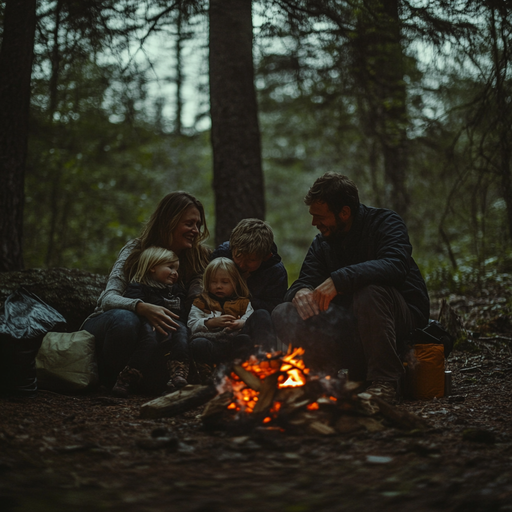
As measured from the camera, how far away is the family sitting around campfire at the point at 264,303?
339cm

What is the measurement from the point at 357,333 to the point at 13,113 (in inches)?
169

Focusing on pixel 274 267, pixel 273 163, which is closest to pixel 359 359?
pixel 274 267

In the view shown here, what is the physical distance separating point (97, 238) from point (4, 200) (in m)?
6.77

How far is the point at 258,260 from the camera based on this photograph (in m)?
3.95

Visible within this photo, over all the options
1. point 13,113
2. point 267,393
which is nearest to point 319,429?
point 267,393

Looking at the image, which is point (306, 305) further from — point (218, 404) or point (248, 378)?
point (218, 404)

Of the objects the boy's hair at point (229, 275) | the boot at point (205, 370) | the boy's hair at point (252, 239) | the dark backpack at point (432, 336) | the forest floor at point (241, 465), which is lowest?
the forest floor at point (241, 465)

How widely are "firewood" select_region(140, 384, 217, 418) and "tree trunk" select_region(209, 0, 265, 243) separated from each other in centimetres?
297

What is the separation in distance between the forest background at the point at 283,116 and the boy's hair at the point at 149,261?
1.81m

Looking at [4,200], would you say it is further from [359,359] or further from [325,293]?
[359,359]

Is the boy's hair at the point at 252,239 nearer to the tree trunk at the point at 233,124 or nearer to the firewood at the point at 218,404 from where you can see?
the firewood at the point at 218,404

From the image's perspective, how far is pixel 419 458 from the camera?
2.18 metres

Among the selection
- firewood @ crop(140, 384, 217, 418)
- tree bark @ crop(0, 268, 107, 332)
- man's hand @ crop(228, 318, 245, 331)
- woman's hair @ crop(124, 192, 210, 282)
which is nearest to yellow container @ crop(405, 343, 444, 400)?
man's hand @ crop(228, 318, 245, 331)

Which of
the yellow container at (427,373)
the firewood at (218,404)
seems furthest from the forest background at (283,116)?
the firewood at (218,404)
